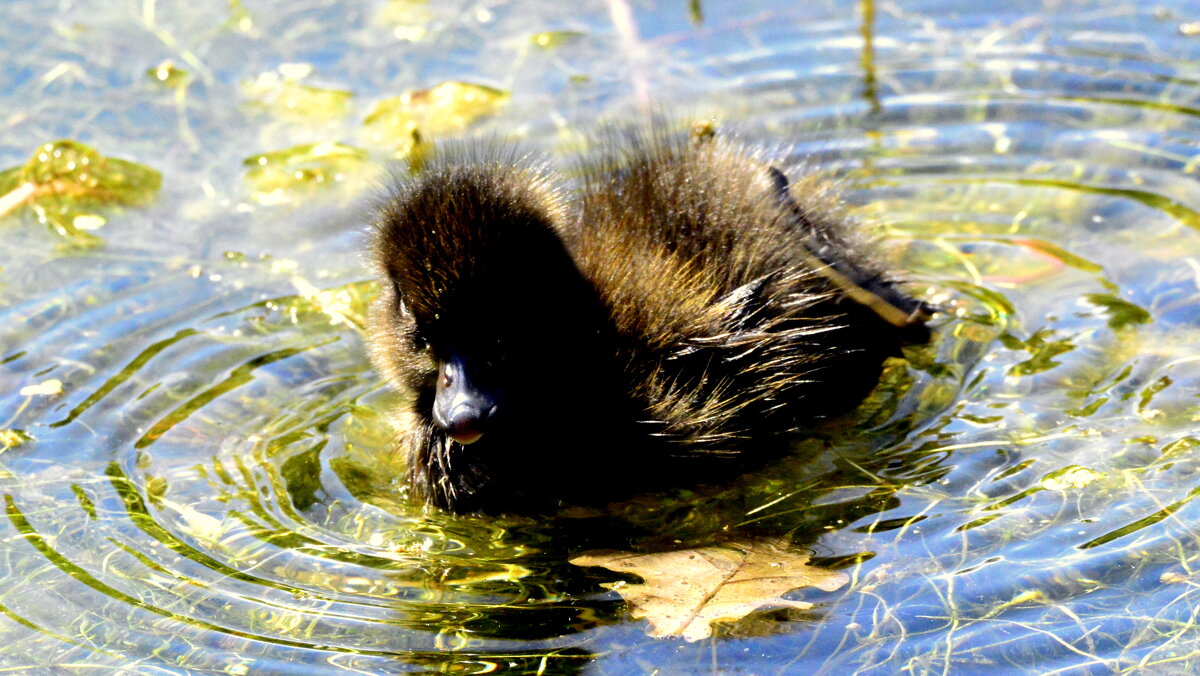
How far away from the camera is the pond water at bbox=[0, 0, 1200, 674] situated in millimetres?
4121

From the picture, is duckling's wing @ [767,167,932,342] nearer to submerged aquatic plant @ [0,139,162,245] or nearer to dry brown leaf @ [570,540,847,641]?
dry brown leaf @ [570,540,847,641]

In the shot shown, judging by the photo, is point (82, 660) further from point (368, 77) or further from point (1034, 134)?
point (1034, 134)

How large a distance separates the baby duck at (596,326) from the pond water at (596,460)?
176 mm

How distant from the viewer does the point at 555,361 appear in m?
4.90

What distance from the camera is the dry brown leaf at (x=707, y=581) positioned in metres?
4.16

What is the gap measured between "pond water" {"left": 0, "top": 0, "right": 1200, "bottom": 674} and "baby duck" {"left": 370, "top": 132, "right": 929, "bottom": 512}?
0.18m

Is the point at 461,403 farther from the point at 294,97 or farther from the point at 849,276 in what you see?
the point at 294,97

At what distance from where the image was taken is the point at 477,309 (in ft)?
15.3

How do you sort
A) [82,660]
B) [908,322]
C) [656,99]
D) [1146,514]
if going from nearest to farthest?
[82,660] < [1146,514] < [908,322] < [656,99]

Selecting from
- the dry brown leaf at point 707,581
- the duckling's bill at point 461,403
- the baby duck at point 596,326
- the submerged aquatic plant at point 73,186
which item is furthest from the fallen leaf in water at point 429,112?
the dry brown leaf at point 707,581

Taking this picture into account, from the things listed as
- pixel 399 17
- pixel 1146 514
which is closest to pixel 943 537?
pixel 1146 514

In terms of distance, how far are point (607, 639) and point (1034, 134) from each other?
4097 millimetres

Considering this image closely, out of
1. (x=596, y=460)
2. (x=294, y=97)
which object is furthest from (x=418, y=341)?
(x=294, y=97)

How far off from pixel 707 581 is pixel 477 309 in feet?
3.84
